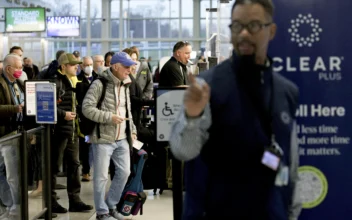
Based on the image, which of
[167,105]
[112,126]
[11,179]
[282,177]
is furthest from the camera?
[112,126]

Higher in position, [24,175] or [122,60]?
[122,60]

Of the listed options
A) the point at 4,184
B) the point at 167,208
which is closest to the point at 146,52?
the point at 167,208

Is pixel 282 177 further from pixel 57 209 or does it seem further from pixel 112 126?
pixel 57 209

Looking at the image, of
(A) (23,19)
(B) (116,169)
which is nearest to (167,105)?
(B) (116,169)

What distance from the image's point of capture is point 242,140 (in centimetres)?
274

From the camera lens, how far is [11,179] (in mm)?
6367

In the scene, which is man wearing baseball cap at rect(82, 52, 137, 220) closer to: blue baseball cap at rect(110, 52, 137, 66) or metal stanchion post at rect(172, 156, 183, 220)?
blue baseball cap at rect(110, 52, 137, 66)

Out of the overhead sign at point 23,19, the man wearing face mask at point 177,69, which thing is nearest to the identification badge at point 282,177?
the man wearing face mask at point 177,69

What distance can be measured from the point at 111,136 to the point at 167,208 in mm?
1796

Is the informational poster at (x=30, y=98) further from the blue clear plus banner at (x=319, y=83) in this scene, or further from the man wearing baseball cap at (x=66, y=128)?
the blue clear plus banner at (x=319, y=83)

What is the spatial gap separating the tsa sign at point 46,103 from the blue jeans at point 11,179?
0.93 metres

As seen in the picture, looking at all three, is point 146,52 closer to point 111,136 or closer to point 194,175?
point 111,136

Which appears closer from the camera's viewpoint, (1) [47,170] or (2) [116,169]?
(1) [47,170]

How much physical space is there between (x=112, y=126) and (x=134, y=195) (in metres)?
0.92
